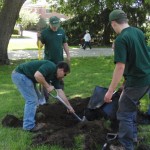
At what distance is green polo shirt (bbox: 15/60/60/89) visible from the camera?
5.71 meters

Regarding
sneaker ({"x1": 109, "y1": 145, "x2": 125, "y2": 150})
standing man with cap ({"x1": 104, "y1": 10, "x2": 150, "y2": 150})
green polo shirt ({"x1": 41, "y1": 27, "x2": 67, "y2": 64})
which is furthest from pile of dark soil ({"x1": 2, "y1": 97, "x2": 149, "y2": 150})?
green polo shirt ({"x1": 41, "y1": 27, "x2": 67, "y2": 64})

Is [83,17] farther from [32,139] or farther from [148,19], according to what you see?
[32,139]

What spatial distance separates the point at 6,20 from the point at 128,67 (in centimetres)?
1236

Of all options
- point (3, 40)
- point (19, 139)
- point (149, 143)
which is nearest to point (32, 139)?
point (19, 139)

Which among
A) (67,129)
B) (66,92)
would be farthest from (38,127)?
(66,92)

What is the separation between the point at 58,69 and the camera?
18.5 ft

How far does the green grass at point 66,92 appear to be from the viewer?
5.52 m

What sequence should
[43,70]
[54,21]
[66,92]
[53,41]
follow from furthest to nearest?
[66,92] → [53,41] → [54,21] → [43,70]

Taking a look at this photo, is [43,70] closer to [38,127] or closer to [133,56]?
[38,127]

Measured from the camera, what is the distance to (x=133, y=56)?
14.9ft

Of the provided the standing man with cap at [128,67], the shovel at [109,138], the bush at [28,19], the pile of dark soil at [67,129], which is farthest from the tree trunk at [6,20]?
the bush at [28,19]

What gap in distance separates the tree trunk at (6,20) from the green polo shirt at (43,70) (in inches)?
413

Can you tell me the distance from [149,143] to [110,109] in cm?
75

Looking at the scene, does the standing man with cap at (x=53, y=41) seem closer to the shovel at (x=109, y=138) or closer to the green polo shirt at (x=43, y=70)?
the green polo shirt at (x=43, y=70)
